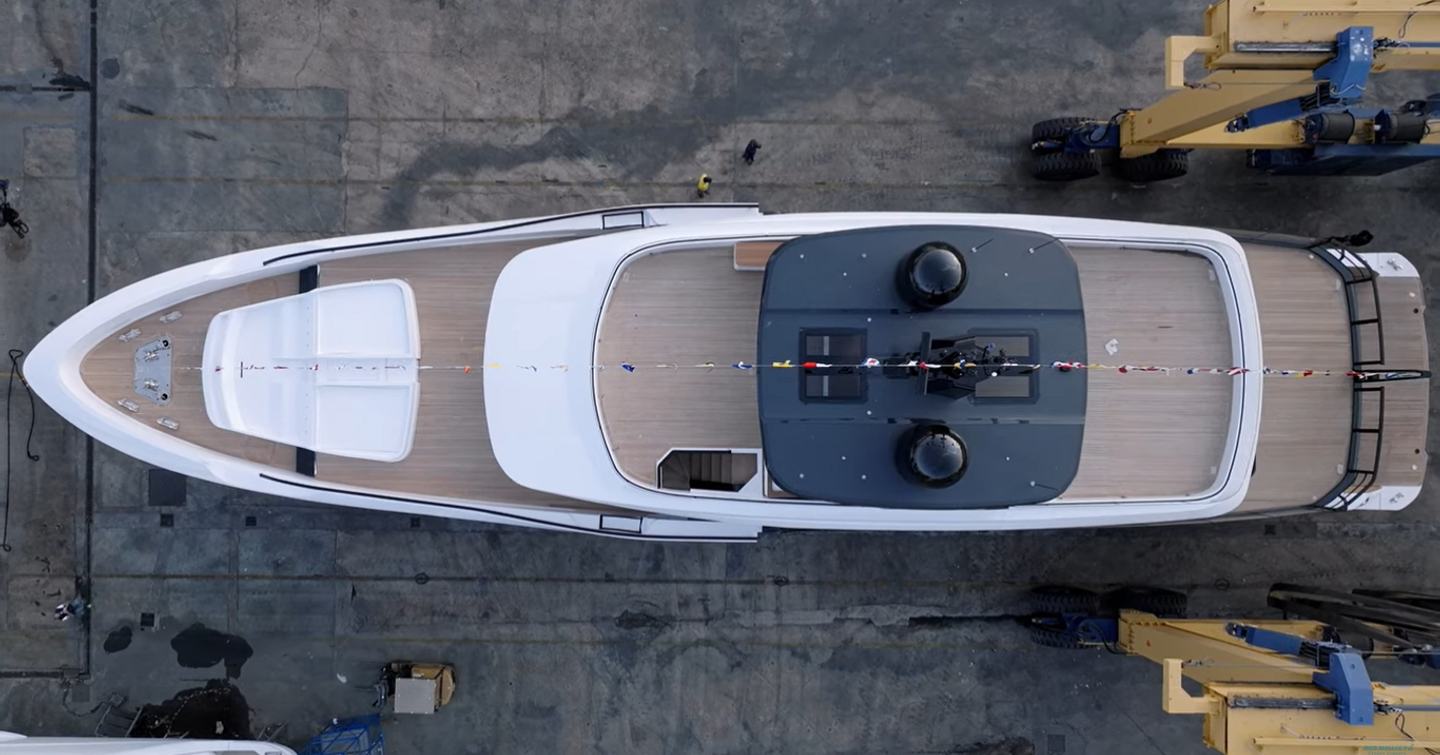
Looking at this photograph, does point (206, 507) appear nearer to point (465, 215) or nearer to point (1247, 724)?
point (465, 215)

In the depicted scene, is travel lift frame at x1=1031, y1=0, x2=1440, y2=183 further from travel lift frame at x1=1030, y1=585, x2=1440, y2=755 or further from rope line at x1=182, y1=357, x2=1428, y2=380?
travel lift frame at x1=1030, y1=585, x2=1440, y2=755

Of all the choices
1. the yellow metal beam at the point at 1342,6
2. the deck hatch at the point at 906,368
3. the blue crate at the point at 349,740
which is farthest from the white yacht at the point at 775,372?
the blue crate at the point at 349,740

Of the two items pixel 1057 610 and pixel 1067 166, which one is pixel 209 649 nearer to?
pixel 1057 610

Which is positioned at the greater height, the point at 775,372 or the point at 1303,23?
the point at 1303,23

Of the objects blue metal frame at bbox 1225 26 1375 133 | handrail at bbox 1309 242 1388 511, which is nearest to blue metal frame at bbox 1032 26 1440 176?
blue metal frame at bbox 1225 26 1375 133

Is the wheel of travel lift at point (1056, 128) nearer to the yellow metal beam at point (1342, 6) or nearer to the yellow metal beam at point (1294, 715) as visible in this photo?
the yellow metal beam at point (1342, 6)

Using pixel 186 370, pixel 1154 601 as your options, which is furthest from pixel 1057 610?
pixel 186 370
